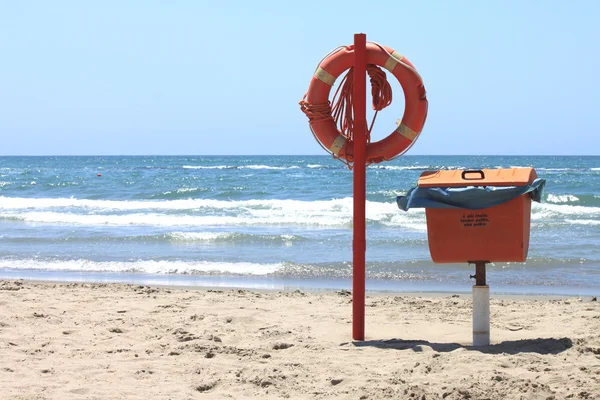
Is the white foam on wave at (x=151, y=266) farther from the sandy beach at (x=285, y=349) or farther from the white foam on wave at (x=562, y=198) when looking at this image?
the white foam on wave at (x=562, y=198)

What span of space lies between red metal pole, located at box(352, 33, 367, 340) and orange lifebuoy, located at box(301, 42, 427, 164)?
0.25 feet

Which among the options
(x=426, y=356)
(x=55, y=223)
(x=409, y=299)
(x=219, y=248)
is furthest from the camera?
(x=55, y=223)

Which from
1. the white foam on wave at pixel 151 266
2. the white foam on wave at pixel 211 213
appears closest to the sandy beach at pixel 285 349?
the white foam on wave at pixel 151 266

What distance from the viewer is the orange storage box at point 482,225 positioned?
435 centimetres

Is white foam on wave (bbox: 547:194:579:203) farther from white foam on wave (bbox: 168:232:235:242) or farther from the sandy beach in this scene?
the sandy beach

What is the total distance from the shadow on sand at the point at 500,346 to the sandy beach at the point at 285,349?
0.01m

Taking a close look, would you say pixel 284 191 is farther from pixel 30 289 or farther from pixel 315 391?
pixel 315 391

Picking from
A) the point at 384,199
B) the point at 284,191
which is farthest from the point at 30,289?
the point at 284,191

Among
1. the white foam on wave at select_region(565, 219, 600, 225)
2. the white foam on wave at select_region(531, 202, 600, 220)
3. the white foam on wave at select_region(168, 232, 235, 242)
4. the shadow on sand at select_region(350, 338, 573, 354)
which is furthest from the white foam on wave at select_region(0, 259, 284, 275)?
the white foam on wave at select_region(531, 202, 600, 220)

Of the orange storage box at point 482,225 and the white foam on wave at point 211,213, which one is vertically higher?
the orange storage box at point 482,225

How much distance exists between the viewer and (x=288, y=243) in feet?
35.6

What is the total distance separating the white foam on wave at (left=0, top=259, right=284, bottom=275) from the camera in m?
8.51

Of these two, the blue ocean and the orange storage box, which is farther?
the blue ocean

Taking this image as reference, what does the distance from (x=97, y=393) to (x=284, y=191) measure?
20.5 metres
